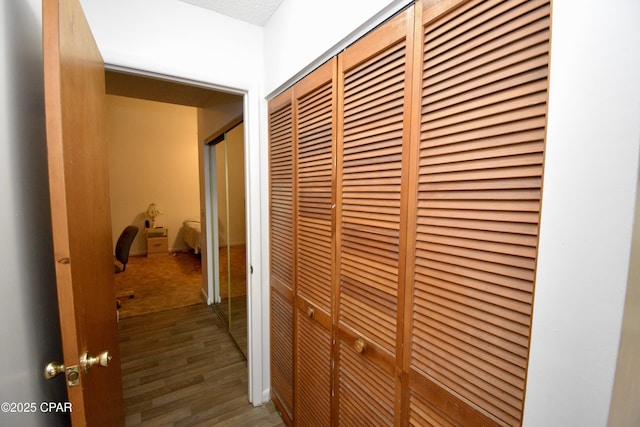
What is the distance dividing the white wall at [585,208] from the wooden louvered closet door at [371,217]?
0.35 m

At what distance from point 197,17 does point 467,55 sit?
1.51 meters

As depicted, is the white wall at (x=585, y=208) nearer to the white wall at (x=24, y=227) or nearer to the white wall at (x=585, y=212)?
the white wall at (x=585, y=212)

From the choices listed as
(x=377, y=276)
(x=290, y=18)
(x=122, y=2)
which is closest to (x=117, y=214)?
(x=122, y=2)

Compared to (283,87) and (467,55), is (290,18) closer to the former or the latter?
(283,87)

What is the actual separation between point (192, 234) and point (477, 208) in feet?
18.7

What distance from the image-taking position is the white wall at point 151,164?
5.37 meters

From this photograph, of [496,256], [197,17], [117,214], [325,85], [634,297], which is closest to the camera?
[634,297]

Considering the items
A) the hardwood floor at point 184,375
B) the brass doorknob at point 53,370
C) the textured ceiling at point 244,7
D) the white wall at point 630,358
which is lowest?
the hardwood floor at point 184,375

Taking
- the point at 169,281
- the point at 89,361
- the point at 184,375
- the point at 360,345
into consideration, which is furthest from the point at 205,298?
the point at 360,345

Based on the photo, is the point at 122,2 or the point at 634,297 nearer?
the point at 634,297

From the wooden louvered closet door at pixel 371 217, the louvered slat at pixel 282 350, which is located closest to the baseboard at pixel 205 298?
the louvered slat at pixel 282 350

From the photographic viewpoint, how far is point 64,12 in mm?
727

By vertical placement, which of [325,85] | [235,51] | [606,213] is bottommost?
[606,213]

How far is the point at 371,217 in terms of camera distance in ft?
3.00
